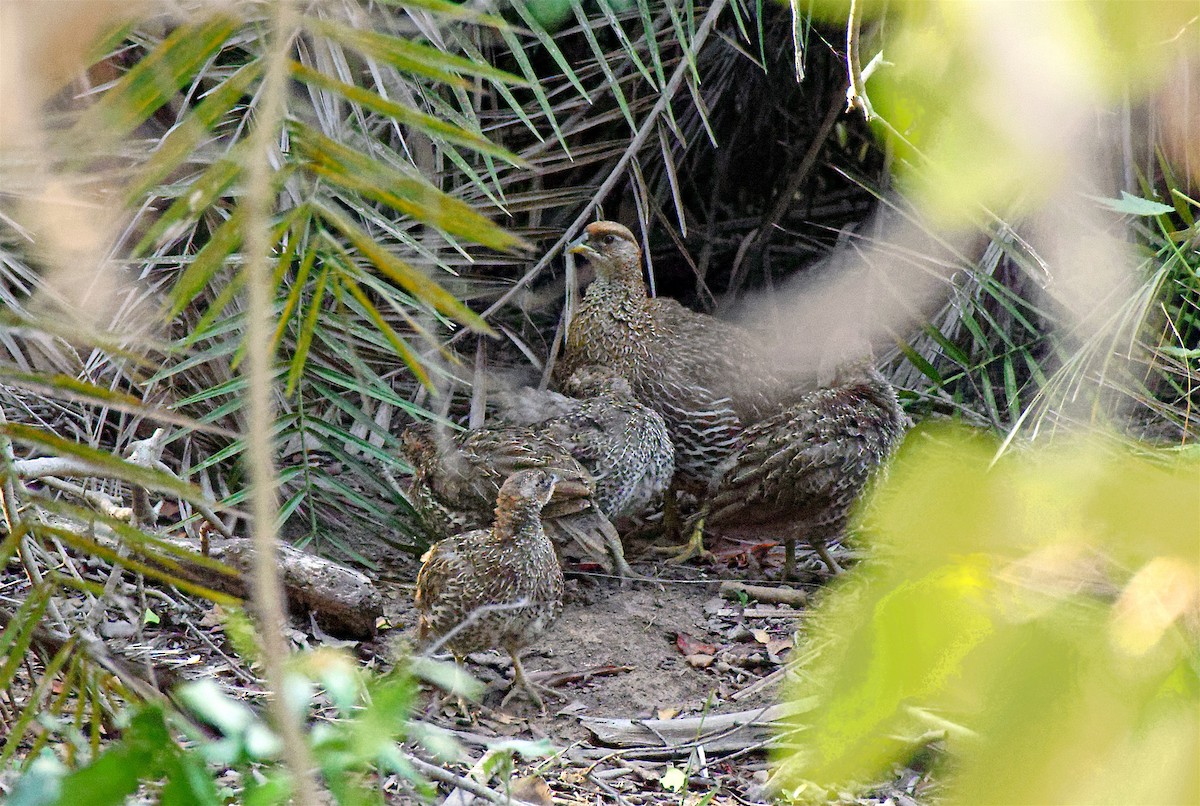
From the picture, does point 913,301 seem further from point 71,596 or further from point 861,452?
point 71,596

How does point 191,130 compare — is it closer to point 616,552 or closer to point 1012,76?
point 1012,76

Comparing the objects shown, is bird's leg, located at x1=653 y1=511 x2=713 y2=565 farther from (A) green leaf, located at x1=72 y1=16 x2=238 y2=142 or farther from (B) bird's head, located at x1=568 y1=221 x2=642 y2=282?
(A) green leaf, located at x1=72 y1=16 x2=238 y2=142

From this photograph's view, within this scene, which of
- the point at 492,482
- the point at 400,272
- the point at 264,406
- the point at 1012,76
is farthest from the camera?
the point at 492,482

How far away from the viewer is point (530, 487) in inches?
161

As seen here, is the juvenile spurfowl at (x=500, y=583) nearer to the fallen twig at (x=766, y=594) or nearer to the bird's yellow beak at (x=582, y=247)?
the fallen twig at (x=766, y=594)

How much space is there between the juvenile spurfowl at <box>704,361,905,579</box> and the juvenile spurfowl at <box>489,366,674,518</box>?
30cm

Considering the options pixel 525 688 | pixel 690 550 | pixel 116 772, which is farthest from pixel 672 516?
pixel 116 772

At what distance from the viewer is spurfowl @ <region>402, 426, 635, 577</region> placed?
456 centimetres

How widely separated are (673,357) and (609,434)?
2.34 feet

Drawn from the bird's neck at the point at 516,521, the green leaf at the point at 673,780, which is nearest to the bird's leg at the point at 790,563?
the bird's neck at the point at 516,521

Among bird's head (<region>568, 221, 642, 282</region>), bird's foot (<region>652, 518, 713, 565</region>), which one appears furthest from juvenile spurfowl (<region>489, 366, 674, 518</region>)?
bird's head (<region>568, 221, 642, 282</region>)

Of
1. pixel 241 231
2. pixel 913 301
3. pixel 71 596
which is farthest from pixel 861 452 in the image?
pixel 241 231

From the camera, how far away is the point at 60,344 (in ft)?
13.7

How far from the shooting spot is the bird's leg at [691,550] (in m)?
4.96
